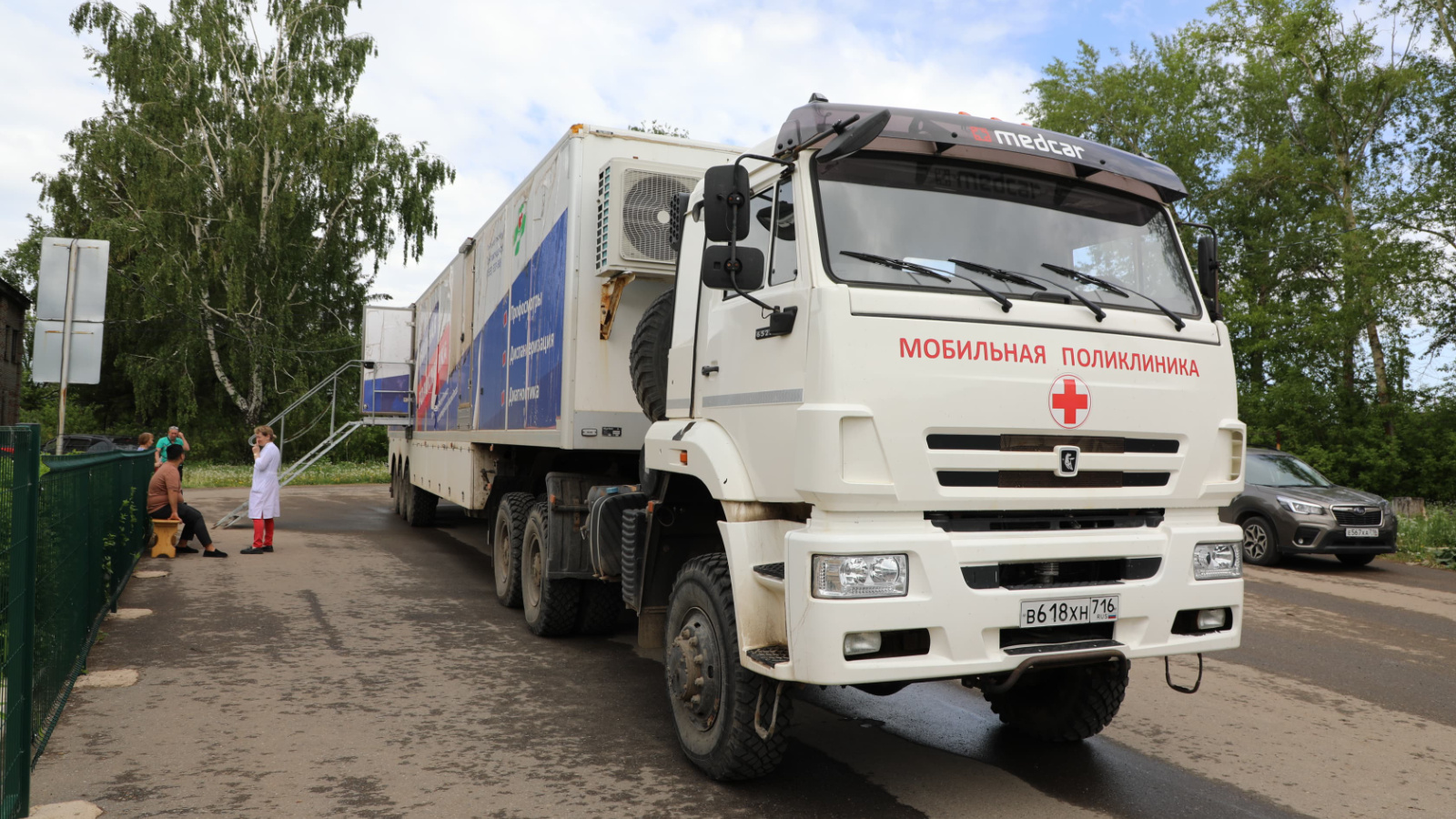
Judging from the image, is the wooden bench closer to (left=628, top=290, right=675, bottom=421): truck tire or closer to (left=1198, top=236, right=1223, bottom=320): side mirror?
(left=628, top=290, right=675, bottom=421): truck tire

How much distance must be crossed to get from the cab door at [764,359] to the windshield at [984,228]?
23cm

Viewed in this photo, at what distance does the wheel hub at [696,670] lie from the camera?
4.25m

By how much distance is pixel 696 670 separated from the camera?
4359 millimetres

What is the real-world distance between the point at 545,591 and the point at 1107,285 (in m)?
4.47

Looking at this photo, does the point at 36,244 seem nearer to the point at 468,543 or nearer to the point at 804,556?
the point at 468,543

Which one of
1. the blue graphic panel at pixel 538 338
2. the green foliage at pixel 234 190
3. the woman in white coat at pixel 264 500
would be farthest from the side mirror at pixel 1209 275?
the green foliage at pixel 234 190

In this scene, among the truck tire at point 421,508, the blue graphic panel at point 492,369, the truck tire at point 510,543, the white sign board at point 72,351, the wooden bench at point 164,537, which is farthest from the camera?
the truck tire at point 421,508

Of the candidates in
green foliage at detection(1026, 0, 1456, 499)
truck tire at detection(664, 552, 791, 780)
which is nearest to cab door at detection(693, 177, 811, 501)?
truck tire at detection(664, 552, 791, 780)

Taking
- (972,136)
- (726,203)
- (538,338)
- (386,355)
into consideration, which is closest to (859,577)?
(726,203)

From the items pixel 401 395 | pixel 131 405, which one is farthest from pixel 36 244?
pixel 401 395

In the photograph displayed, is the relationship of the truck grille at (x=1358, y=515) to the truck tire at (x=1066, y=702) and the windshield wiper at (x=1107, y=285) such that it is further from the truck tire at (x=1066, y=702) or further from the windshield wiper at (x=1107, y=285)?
the windshield wiper at (x=1107, y=285)

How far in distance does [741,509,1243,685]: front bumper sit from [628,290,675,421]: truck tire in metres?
1.95

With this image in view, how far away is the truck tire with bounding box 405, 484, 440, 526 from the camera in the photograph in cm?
1591

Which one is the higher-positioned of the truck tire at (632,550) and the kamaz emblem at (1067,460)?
the kamaz emblem at (1067,460)
